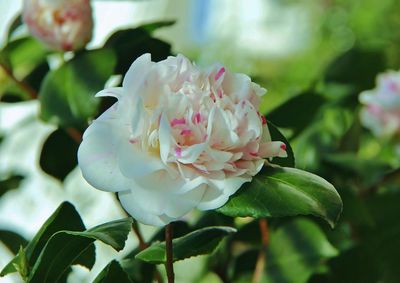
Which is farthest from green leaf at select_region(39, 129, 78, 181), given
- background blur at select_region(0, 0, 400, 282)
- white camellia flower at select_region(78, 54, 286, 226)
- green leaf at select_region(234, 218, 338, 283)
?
white camellia flower at select_region(78, 54, 286, 226)

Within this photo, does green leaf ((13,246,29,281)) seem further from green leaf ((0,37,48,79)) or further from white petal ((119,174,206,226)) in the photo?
green leaf ((0,37,48,79))

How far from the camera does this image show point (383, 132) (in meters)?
0.88

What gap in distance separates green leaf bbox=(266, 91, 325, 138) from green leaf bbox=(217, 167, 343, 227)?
24 centimetres

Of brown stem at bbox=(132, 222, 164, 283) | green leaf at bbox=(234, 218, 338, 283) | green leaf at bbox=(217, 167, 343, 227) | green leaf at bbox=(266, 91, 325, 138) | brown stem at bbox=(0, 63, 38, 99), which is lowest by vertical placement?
green leaf at bbox=(234, 218, 338, 283)

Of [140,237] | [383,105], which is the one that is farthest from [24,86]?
[383,105]

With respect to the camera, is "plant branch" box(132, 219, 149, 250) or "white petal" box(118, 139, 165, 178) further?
"plant branch" box(132, 219, 149, 250)

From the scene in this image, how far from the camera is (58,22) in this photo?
57cm

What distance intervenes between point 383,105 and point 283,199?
1.68 ft

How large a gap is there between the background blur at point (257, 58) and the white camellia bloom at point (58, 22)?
78 millimetres

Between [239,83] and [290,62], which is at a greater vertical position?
[239,83]

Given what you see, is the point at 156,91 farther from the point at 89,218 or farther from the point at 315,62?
the point at 315,62

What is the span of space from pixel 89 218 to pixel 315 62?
1180 mm

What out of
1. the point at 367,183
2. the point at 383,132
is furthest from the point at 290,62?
the point at 367,183

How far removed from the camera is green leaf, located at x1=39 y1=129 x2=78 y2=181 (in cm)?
A: 64
